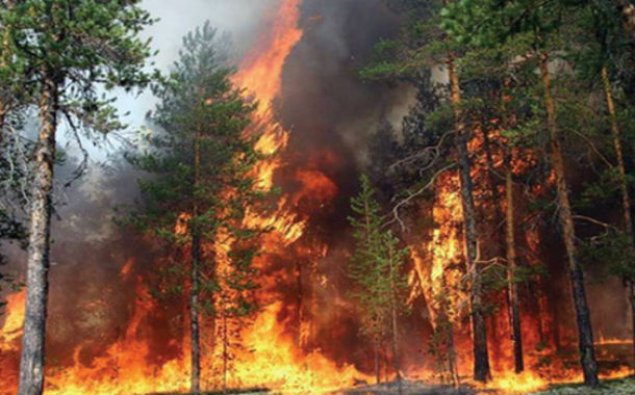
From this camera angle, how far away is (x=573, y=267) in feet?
49.8

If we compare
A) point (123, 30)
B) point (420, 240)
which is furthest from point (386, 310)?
point (123, 30)

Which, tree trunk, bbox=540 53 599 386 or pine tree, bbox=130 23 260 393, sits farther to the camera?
pine tree, bbox=130 23 260 393

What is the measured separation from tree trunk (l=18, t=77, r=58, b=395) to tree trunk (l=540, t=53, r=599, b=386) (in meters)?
14.5

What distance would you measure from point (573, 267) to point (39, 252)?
15.1m

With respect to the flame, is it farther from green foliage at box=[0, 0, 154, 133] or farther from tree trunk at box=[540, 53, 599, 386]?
tree trunk at box=[540, 53, 599, 386]

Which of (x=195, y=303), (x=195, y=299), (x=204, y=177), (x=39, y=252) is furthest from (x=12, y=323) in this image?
(x=39, y=252)

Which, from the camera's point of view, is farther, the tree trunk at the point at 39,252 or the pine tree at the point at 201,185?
the pine tree at the point at 201,185

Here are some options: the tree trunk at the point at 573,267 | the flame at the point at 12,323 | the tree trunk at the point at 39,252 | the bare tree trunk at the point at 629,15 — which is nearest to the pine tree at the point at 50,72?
the tree trunk at the point at 39,252

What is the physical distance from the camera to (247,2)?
168 feet

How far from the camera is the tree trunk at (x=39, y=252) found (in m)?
10.5

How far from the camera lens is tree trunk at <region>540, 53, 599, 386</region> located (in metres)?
14.6

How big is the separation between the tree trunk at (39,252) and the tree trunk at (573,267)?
14504mm

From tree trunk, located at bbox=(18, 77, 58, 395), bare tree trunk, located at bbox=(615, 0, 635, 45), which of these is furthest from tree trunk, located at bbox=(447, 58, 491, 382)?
tree trunk, located at bbox=(18, 77, 58, 395)

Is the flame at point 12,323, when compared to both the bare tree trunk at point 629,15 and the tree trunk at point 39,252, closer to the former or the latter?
the tree trunk at point 39,252
